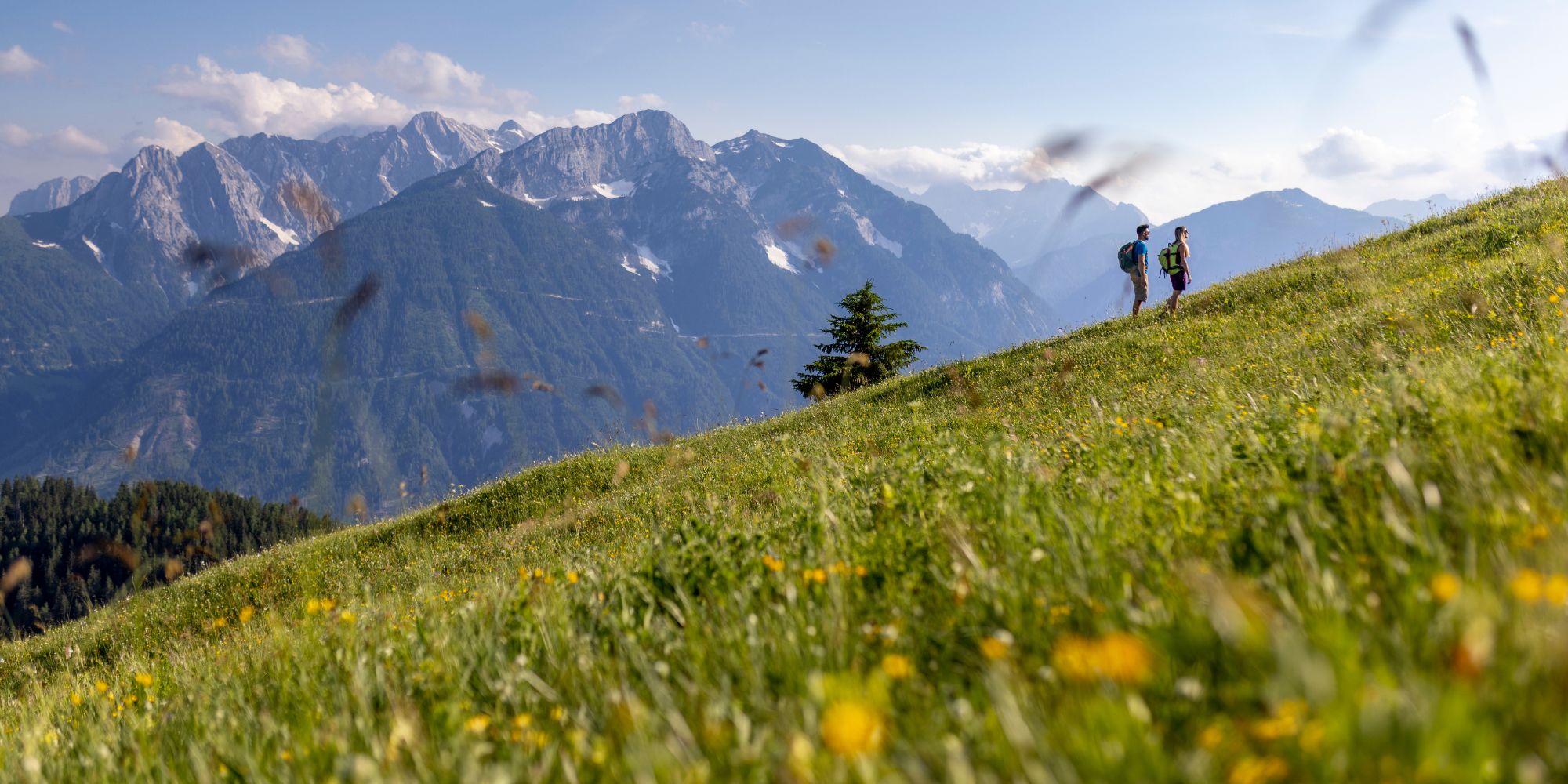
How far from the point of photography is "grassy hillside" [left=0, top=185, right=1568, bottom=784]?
1.56 m

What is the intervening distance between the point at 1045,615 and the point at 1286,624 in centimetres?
86

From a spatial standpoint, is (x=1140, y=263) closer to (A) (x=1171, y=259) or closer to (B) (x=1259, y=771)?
(A) (x=1171, y=259)

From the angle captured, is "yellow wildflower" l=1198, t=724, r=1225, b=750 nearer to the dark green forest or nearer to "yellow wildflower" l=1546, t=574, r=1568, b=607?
"yellow wildflower" l=1546, t=574, r=1568, b=607

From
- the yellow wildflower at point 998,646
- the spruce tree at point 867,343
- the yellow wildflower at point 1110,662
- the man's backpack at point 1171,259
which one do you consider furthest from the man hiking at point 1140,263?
the yellow wildflower at point 1110,662

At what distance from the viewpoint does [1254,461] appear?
3.94m

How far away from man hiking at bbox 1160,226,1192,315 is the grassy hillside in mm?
15827

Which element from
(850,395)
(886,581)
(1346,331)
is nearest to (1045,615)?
(886,581)

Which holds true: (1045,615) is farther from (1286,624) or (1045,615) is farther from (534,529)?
(534,529)

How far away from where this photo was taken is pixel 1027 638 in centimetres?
264

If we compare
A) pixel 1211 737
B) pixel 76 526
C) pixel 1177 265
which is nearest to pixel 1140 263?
pixel 1177 265

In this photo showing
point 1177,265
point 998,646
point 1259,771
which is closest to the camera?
point 1259,771

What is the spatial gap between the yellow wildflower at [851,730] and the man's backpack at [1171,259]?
23.0 meters

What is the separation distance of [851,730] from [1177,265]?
23.6m

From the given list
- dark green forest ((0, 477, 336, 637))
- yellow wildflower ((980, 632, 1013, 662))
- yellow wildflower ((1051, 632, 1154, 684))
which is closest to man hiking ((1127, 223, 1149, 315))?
yellow wildflower ((980, 632, 1013, 662))
